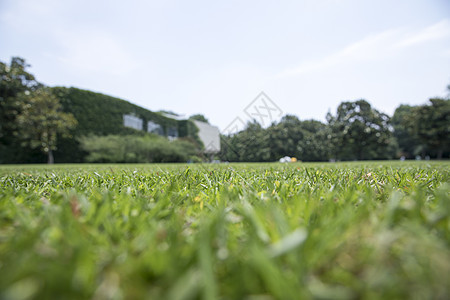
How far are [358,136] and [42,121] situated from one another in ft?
109

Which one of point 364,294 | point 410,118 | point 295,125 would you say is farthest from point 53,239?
point 295,125

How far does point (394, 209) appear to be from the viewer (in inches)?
22.1

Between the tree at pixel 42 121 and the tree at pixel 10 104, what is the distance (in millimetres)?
596

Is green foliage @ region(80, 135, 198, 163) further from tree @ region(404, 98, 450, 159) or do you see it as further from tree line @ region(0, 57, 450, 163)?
tree @ region(404, 98, 450, 159)

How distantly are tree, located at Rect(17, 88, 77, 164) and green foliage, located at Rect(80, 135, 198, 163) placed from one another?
1699mm

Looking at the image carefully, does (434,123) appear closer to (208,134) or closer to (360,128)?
(360,128)

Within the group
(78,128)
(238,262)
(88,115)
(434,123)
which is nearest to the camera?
(238,262)

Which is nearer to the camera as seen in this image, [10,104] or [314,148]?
[10,104]

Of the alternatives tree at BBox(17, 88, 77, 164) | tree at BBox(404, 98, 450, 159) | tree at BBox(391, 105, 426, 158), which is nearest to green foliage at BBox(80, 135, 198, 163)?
tree at BBox(17, 88, 77, 164)

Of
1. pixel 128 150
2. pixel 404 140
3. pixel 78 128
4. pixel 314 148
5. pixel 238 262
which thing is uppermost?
pixel 404 140

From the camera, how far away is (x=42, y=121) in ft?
50.2

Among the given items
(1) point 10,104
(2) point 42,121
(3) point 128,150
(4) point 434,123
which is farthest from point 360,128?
(1) point 10,104

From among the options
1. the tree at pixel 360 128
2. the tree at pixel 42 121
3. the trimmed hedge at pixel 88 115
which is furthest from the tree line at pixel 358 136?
the tree at pixel 42 121

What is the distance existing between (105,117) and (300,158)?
94.6 ft
